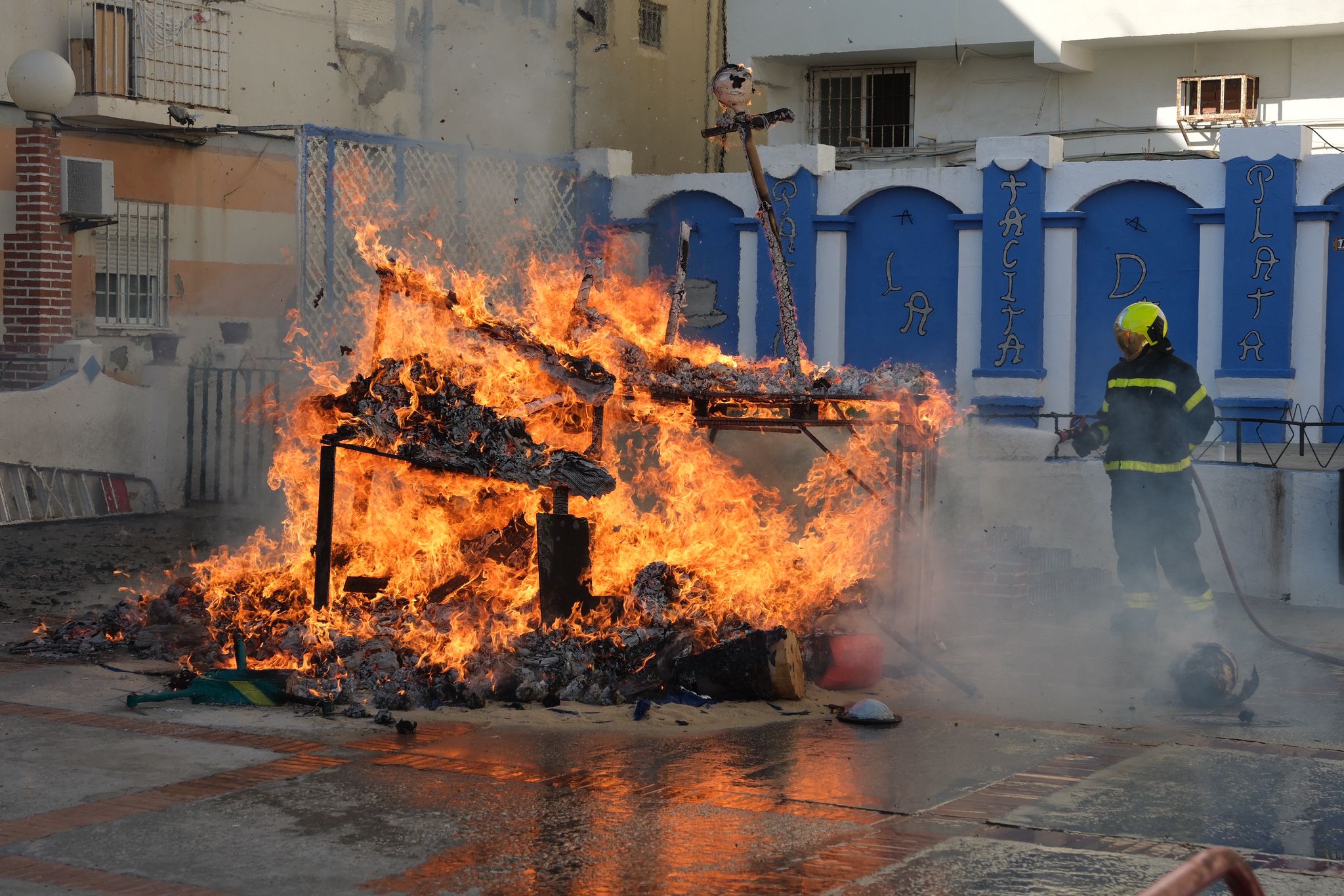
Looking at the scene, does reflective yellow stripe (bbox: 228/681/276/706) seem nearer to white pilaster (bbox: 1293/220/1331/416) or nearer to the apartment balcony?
the apartment balcony

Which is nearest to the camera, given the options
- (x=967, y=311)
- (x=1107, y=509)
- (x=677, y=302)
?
(x=677, y=302)

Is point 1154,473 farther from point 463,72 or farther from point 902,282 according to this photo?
point 463,72

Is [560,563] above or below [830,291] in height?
below

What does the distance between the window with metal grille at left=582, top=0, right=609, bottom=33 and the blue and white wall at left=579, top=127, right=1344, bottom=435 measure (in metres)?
4.90

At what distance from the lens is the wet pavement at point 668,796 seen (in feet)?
18.0

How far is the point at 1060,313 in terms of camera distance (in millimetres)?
17484

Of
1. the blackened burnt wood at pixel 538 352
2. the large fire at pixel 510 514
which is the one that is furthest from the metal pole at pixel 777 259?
the blackened burnt wood at pixel 538 352

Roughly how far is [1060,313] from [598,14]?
10.3 m

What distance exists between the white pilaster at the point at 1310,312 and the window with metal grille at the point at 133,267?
1275cm

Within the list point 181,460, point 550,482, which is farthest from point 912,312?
point 550,482

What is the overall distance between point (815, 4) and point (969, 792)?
1790 centimetres

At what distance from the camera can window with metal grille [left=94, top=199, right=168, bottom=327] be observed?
59.8 feet

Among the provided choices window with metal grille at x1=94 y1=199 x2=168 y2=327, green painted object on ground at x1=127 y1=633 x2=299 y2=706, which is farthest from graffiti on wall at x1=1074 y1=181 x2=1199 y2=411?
green painted object on ground at x1=127 y1=633 x2=299 y2=706

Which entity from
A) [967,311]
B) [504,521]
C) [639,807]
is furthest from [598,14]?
[639,807]
